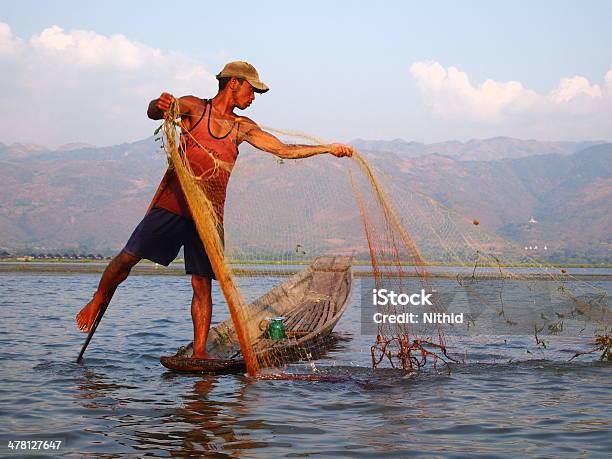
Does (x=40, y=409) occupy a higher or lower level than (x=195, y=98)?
lower

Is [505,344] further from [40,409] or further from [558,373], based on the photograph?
[40,409]

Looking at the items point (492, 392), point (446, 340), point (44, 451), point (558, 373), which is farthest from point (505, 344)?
point (44, 451)

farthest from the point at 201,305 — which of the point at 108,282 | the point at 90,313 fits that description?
the point at 90,313

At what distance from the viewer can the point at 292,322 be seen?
439 inches

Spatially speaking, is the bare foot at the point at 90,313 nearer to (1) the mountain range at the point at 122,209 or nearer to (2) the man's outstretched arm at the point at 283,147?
(2) the man's outstretched arm at the point at 283,147

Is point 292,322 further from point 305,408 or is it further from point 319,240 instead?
point 305,408

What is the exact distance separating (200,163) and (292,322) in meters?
4.34

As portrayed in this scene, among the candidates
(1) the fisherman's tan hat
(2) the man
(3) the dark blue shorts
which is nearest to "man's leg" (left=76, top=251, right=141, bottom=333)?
(2) the man

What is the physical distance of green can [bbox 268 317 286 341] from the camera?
923cm

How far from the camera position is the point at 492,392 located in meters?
7.25

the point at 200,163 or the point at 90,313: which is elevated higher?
the point at 200,163

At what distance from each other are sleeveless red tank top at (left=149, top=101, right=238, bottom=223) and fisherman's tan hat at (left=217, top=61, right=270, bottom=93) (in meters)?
0.35

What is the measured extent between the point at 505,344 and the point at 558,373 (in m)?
3.21

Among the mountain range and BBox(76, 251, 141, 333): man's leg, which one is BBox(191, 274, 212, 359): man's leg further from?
the mountain range
